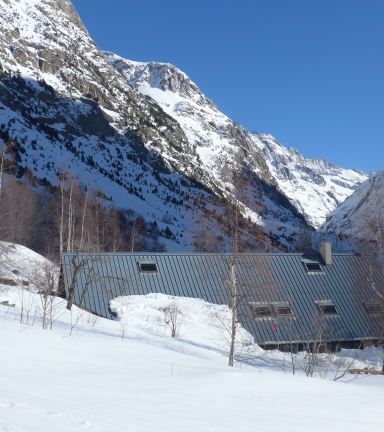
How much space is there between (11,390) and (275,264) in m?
20.8

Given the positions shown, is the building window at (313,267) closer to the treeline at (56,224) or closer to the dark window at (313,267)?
the dark window at (313,267)

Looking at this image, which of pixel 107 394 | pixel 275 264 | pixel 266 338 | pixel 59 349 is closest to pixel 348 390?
pixel 107 394

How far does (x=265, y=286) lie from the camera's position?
19.6 metres

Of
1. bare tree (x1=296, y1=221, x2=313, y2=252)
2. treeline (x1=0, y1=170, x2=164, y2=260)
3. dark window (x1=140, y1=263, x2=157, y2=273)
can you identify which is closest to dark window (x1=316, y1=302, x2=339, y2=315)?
dark window (x1=140, y1=263, x2=157, y2=273)

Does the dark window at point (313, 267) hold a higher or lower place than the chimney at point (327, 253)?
lower

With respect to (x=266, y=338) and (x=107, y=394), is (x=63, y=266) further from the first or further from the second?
(x=107, y=394)

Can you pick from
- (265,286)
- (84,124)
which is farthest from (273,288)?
(84,124)

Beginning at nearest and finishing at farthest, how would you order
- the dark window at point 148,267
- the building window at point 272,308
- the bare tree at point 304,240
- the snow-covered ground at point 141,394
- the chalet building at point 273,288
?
1. the snow-covered ground at point 141,394
2. the chalet building at point 273,288
3. the building window at point 272,308
4. the dark window at point 148,267
5. the bare tree at point 304,240

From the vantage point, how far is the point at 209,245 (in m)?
12.7

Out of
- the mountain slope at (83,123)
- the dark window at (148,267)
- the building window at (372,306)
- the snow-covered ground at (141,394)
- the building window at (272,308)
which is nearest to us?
the snow-covered ground at (141,394)

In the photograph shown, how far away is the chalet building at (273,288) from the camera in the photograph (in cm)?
2019

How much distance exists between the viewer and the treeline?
36156 mm

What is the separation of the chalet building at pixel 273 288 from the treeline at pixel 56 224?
8738 mm

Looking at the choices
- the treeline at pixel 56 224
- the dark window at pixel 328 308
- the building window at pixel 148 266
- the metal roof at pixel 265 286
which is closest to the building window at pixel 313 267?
the metal roof at pixel 265 286
